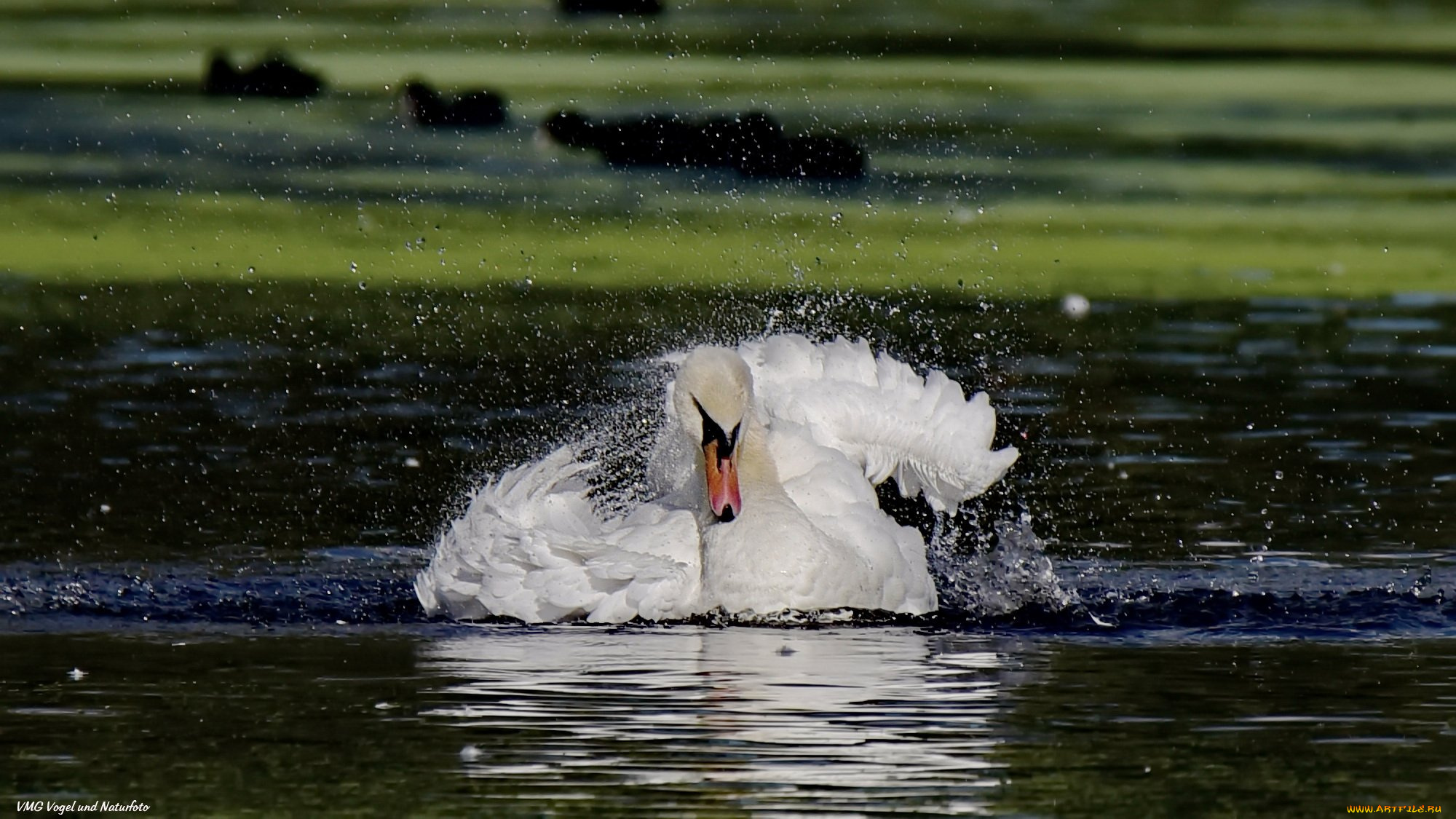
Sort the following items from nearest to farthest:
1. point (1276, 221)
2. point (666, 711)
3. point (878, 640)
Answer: point (666, 711) → point (878, 640) → point (1276, 221)

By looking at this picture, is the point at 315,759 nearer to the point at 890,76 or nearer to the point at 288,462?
the point at 288,462

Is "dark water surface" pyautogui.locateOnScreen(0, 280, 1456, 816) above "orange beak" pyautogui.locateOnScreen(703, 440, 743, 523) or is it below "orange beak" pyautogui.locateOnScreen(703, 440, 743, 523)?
below

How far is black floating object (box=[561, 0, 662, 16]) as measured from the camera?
46031 millimetres

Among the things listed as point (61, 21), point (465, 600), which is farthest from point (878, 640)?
point (61, 21)

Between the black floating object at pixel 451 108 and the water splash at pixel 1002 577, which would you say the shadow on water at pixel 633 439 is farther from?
the black floating object at pixel 451 108

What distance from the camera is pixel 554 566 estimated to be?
10578 mm

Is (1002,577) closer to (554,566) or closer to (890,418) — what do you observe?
(890,418)

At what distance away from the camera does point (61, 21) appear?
47.3 meters

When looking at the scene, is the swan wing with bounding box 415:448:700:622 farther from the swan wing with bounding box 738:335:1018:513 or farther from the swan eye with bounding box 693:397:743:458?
the swan wing with bounding box 738:335:1018:513

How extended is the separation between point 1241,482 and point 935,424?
2308mm

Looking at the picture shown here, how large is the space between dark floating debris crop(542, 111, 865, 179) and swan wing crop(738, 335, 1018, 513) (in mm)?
18644

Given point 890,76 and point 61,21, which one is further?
point 61,21

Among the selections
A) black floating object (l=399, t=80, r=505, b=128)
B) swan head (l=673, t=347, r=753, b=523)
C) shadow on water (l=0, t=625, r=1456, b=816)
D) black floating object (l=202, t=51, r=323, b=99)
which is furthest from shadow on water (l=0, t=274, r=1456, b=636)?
black floating object (l=202, t=51, r=323, b=99)

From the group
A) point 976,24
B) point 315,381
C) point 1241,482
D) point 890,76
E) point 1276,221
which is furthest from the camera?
point 976,24
